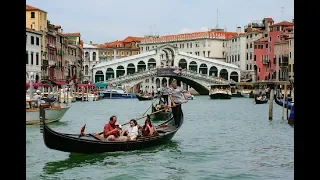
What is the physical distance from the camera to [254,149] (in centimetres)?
582

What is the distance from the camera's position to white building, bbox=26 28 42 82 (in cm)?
1659

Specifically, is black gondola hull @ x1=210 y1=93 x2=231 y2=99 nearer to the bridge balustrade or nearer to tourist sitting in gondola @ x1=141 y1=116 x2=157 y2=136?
the bridge balustrade

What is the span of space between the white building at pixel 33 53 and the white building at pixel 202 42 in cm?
1481

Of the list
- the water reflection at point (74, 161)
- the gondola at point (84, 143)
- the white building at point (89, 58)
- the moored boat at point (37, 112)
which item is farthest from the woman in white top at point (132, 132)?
the white building at point (89, 58)

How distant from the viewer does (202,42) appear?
31.6 meters

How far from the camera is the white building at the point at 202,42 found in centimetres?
3119

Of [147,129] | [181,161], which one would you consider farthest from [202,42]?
[181,161]

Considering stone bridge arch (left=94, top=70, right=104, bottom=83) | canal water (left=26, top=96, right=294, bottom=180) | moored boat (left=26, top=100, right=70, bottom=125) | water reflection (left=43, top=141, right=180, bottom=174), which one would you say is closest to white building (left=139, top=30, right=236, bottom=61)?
stone bridge arch (left=94, top=70, right=104, bottom=83)

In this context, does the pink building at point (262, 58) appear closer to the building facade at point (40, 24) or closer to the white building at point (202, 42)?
the white building at point (202, 42)

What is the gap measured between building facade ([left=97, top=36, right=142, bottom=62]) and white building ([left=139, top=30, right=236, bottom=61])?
2766 mm

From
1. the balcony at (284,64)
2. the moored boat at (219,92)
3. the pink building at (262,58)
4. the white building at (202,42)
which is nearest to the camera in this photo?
the balcony at (284,64)

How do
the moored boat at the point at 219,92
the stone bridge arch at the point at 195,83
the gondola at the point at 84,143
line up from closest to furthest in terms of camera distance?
the gondola at the point at 84,143 < the moored boat at the point at 219,92 < the stone bridge arch at the point at 195,83

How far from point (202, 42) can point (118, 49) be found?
6.85m
